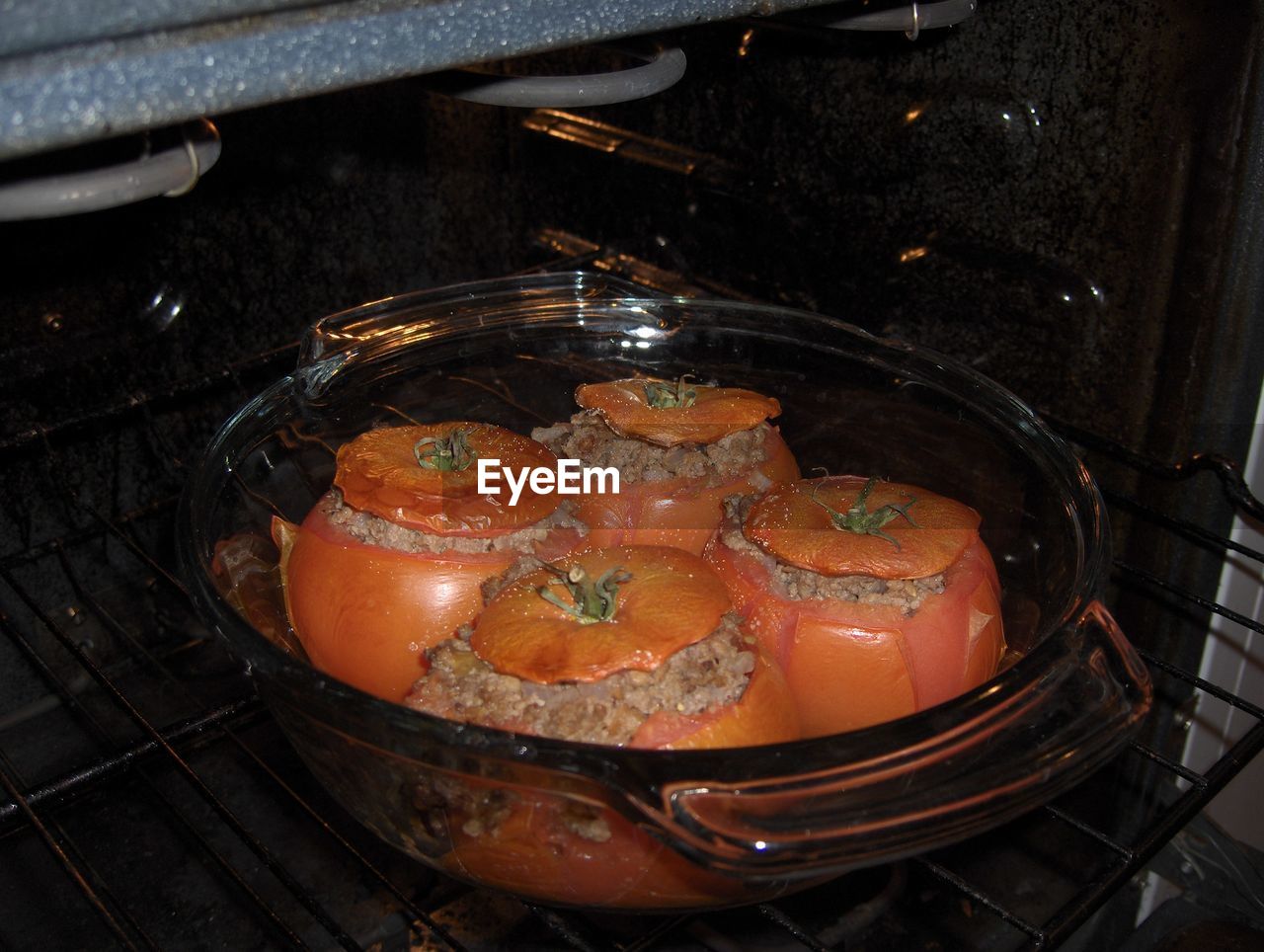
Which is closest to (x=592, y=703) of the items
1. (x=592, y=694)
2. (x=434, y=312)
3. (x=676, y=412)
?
(x=592, y=694)

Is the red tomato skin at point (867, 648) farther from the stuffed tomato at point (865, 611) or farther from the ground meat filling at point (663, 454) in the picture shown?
the ground meat filling at point (663, 454)

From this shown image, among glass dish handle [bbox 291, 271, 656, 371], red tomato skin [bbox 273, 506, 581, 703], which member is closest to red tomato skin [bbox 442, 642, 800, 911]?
red tomato skin [bbox 273, 506, 581, 703]

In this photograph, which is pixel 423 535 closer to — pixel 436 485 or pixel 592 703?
pixel 436 485

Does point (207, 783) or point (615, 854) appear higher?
point (615, 854)

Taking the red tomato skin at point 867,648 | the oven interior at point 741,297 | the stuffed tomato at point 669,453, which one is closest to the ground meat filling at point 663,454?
the stuffed tomato at point 669,453

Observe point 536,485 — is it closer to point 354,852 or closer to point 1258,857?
point 354,852

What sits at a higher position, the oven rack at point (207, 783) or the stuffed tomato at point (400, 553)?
the stuffed tomato at point (400, 553)
